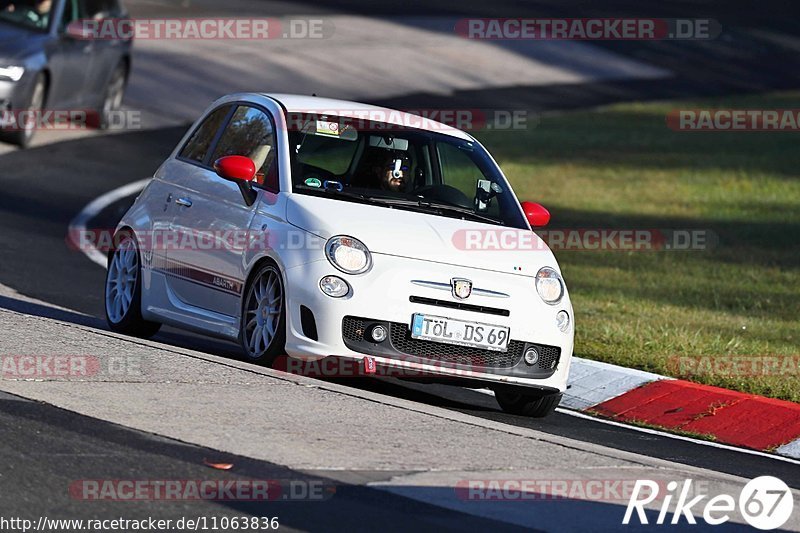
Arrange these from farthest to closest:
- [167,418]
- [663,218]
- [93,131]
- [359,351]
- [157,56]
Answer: [157,56] → [93,131] → [663,218] → [359,351] → [167,418]

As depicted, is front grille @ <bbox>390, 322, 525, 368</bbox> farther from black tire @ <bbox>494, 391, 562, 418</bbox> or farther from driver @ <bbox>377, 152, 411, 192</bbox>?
driver @ <bbox>377, 152, 411, 192</bbox>

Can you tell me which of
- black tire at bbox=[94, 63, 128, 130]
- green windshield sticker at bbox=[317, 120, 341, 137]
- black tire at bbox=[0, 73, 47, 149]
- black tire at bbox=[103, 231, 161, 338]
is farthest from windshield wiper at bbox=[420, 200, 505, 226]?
black tire at bbox=[94, 63, 128, 130]

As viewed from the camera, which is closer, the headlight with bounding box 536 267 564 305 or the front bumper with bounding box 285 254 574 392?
the front bumper with bounding box 285 254 574 392

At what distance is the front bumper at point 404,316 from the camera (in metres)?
9.42

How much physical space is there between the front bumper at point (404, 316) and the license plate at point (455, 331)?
0.03 m

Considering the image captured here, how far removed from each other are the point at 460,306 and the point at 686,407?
1984mm

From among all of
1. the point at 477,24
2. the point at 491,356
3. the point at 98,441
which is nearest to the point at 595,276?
the point at 491,356

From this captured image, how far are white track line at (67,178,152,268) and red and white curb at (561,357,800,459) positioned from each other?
17.2 feet

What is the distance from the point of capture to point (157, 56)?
2988cm

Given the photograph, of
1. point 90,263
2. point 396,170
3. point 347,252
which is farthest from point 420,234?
point 90,263

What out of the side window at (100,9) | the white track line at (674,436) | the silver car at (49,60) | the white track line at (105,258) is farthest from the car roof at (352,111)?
the side window at (100,9)

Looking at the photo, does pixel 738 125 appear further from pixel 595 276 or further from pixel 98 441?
pixel 98 441

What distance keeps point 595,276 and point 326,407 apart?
7405 millimetres

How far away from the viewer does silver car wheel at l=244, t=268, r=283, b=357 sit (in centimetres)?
972
